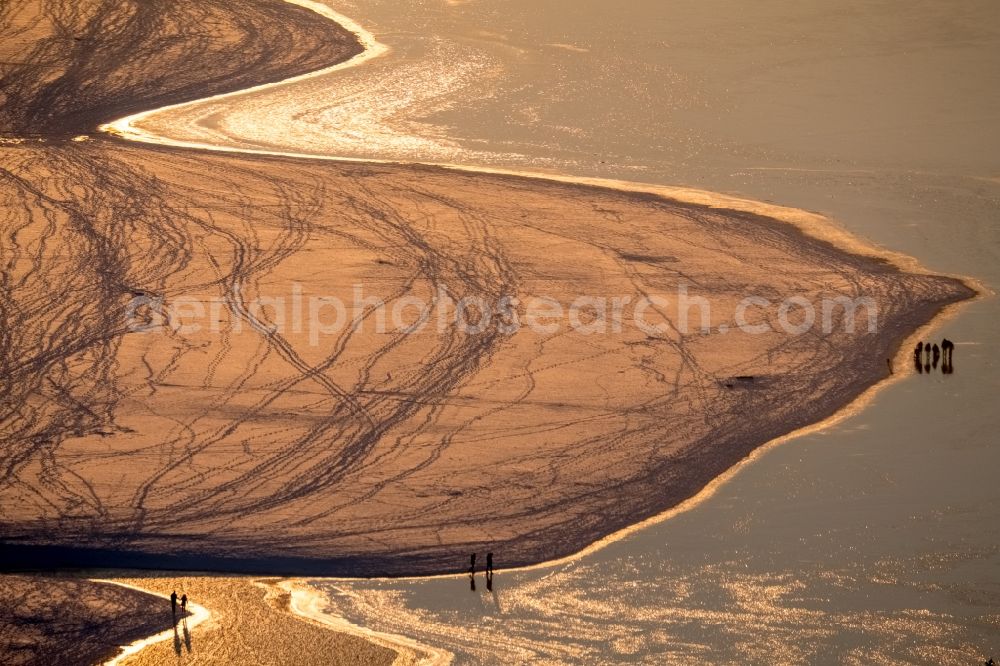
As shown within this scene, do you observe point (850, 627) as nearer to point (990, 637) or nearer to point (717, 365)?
point (990, 637)

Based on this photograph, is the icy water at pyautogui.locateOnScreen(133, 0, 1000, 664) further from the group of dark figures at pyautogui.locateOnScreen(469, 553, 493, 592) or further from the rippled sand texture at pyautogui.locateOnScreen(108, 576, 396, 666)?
the rippled sand texture at pyautogui.locateOnScreen(108, 576, 396, 666)

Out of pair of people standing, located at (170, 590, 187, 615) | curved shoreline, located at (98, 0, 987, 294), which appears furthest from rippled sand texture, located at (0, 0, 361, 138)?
pair of people standing, located at (170, 590, 187, 615)

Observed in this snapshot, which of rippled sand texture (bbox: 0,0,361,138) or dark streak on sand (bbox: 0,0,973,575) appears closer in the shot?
dark streak on sand (bbox: 0,0,973,575)

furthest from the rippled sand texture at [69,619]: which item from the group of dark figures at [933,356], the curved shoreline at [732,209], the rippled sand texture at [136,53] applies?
the rippled sand texture at [136,53]

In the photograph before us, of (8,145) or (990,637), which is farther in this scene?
(8,145)

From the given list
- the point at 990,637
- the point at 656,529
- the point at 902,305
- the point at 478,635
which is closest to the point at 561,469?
the point at 656,529

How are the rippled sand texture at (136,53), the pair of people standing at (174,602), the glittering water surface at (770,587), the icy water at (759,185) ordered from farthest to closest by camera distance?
1. the rippled sand texture at (136,53)
2. the icy water at (759,185)
3. the pair of people standing at (174,602)
4. the glittering water surface at (770,587)

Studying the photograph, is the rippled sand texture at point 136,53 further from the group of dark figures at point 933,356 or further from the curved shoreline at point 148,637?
the group of dark figures at point 933,356
